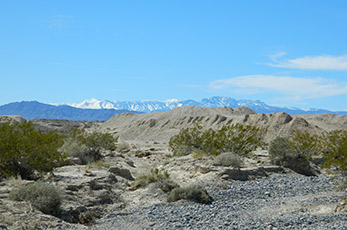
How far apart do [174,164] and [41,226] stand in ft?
43.6

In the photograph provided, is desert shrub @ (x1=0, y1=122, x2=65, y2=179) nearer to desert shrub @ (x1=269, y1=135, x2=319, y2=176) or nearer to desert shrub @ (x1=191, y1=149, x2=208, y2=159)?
desert shrub @ (x1=191, y1=149, x2=208, y2=159)

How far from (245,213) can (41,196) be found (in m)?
6.43

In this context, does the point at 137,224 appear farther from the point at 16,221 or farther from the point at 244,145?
the point at 244,145

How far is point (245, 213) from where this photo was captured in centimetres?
1137

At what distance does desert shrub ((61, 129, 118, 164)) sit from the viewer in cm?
2252

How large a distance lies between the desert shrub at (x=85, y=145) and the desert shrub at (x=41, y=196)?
35.1ft

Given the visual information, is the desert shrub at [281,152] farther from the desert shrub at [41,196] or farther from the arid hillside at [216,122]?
the arid hillside at [216,122]

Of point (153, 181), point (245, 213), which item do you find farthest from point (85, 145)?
point (245, 213)

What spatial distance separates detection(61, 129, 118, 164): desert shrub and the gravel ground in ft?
33.6

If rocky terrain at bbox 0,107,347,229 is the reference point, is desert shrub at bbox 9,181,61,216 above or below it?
above

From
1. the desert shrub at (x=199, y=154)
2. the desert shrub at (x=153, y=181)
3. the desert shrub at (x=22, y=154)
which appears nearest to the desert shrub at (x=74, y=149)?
the desert shrub at (x=22, y=154)

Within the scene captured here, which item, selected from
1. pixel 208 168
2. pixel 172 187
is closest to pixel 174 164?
pixel 208 168

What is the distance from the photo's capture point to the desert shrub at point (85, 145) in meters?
22.5

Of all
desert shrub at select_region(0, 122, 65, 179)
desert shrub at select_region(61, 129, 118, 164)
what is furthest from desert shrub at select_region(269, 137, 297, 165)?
desert shrub at select_region(0, 122, 65, 179)
